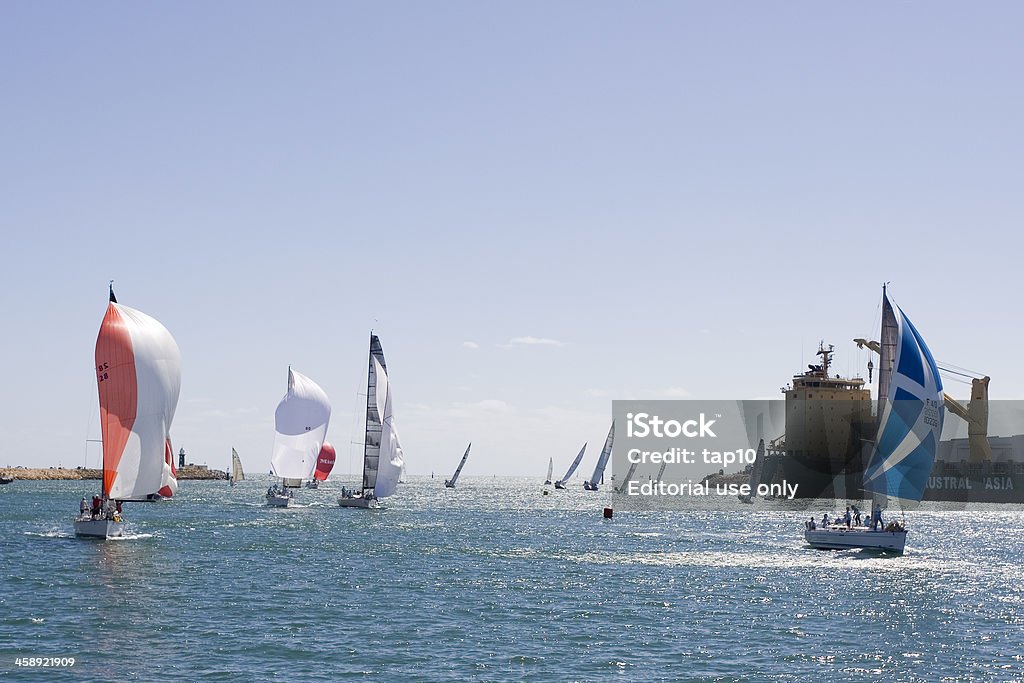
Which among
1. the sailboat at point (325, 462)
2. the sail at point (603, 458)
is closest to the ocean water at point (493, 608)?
the sailboat at point (325, 462)

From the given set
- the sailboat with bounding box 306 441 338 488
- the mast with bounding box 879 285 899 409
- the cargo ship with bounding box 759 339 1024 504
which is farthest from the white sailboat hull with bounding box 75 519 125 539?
the cargo ship with bounding box 759 339 1024 504

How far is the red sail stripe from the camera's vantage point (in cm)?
5409

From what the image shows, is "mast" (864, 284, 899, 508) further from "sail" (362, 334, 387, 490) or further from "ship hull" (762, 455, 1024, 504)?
"ship hull" (762, 455, 1024, 504)

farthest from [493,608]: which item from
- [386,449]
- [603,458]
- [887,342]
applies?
[603,458]

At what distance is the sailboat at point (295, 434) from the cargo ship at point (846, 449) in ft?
196

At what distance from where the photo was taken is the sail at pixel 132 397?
54.2m

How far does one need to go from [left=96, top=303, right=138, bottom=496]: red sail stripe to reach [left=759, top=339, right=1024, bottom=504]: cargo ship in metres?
87.2

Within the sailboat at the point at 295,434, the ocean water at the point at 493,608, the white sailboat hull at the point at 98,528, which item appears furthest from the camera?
the sailboat at the point at 295,434

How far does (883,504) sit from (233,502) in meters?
76.4

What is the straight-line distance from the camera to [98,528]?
56.2m

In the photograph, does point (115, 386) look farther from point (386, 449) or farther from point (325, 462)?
point (325, 462)

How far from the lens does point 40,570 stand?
44.6m

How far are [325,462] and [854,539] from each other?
259 ft

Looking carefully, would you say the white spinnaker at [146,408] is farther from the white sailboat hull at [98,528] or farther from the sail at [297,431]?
the sail at [297,431]
